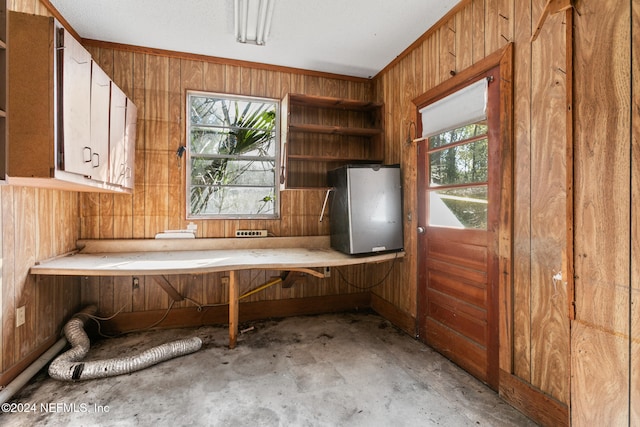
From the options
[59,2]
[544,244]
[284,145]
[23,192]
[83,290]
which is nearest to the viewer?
[544,244]

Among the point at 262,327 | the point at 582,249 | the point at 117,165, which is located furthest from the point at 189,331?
the point at 582,249

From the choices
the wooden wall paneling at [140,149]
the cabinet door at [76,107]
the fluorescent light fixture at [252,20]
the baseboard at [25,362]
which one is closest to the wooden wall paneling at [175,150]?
the wooden wall paneling at [140,149]

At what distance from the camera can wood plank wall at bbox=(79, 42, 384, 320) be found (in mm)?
2818

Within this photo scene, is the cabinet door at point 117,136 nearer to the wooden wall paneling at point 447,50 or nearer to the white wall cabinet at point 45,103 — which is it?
the white wall cabinet at point 45,103

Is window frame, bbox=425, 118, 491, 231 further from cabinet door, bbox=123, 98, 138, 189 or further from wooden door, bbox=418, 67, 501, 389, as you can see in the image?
cabinet door, bbox=123, 98, 138, 189

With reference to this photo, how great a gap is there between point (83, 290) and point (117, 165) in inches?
51.6

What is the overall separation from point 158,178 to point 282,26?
1775mm

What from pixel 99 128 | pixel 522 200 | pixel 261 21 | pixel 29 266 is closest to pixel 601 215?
pixel 522 200

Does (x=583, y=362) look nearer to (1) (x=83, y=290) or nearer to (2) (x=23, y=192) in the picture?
(2) (x=23, y=192)

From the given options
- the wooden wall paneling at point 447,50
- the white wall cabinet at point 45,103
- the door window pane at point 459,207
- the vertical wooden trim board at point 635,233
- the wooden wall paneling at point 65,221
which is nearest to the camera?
the vertical wooden trim board at point 635,233

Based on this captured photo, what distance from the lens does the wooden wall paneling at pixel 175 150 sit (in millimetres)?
2951

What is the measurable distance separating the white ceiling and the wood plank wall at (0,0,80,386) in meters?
0.46

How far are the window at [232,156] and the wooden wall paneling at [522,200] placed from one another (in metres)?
2.20

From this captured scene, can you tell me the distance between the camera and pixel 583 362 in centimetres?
123
